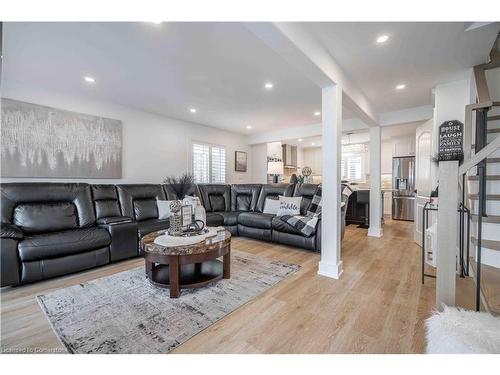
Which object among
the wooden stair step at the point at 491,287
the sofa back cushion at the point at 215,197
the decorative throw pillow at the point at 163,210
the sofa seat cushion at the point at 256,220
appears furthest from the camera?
the sofa back cushion at the point at 215,197

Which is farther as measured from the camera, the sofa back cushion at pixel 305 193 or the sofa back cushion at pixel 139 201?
the sofa back cushion at pixel 305 193

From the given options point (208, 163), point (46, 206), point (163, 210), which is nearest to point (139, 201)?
point (163, 210)

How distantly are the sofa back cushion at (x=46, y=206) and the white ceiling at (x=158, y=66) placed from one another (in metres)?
1.37

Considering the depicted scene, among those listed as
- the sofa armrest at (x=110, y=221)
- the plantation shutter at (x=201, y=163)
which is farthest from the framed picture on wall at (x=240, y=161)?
the sofa armrest at (x=110, y=221)

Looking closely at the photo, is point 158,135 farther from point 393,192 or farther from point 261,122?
point 393,192

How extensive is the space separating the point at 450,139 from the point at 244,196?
3589 millimetres

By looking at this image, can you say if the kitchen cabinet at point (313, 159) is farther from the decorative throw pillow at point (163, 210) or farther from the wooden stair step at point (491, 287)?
the wooden stair step at point (491, 287)

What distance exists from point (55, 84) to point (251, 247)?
3633 mm

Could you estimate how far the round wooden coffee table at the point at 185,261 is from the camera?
2010 millimetres

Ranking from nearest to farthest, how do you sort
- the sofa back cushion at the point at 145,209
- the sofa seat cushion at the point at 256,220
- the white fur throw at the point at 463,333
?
the white fur throw at the point at 463,333, the sofa back cushion at the point at 145,209, the sofa seat cushion at the point at 256,220

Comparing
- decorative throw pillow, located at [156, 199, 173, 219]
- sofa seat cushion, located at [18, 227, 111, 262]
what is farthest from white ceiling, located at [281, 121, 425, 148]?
sofa seat cushion, located at [18, 227, 111, 262]

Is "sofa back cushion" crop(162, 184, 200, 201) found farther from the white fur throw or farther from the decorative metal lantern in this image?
the white fur throw
